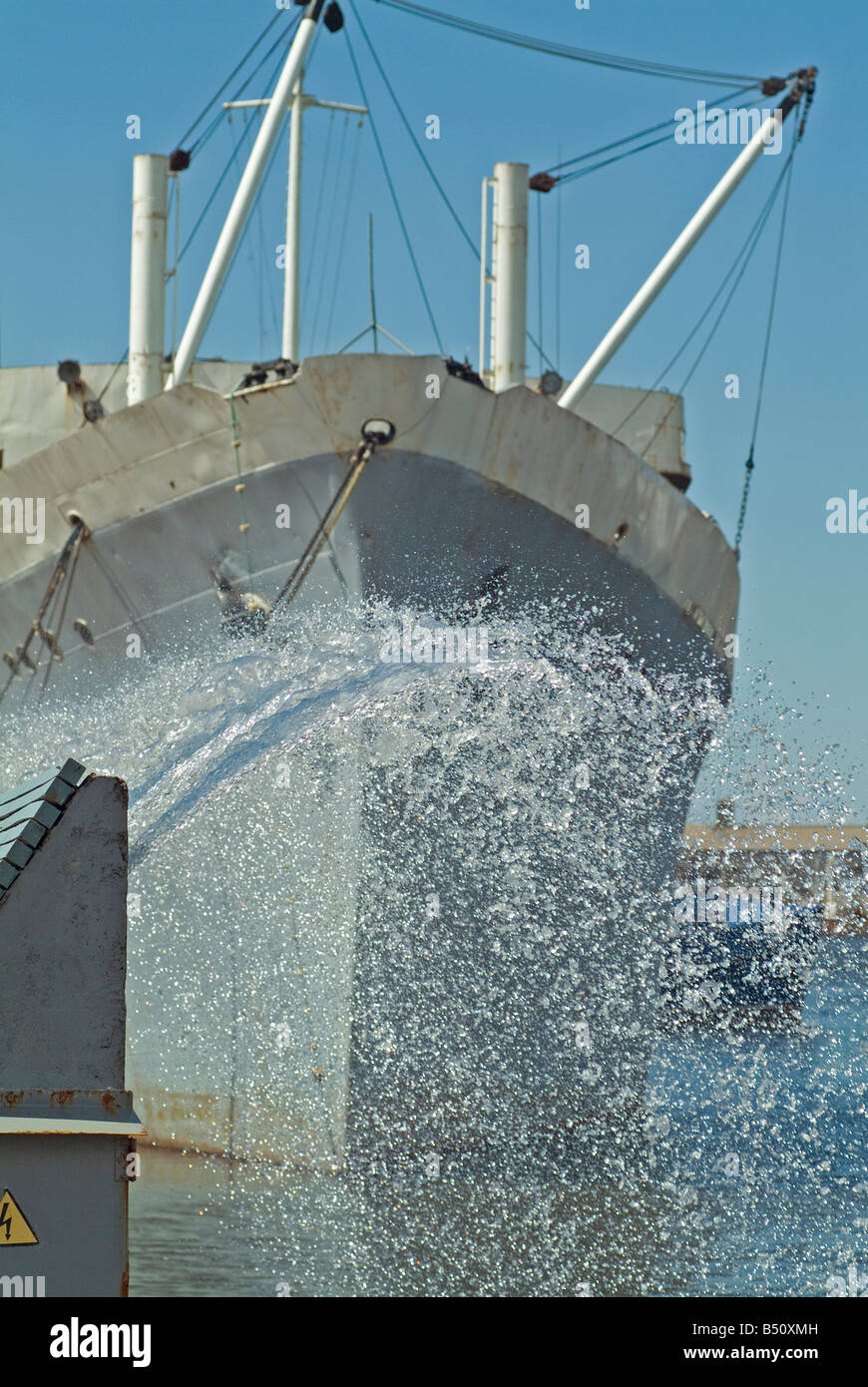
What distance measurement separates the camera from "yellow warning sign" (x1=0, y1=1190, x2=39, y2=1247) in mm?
5305

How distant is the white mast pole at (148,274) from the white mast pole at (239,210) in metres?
0.53

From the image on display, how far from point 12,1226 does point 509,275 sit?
13969 mm

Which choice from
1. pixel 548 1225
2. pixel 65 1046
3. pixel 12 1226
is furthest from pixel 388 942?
pixel 12 1226

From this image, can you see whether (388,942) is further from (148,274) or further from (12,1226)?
(148,274)

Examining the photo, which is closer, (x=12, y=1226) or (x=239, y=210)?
(x=12, y=1226)

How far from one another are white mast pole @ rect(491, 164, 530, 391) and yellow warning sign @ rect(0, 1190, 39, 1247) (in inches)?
524

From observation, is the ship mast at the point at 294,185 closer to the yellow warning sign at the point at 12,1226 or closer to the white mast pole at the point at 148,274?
the white mast pole at the point at 148,274

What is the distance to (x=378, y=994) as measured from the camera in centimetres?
1235

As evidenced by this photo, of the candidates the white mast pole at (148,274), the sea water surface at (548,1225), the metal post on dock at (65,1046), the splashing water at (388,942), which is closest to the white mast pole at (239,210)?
the white mast pole at (148,274)

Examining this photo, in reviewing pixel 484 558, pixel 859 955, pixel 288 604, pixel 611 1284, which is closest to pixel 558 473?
pixel 484 558

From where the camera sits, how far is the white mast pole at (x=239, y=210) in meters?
16.4

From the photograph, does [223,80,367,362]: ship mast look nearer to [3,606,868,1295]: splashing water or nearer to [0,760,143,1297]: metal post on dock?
[3,606,868,1295]: splashing water

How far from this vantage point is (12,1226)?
5324 millimetres
